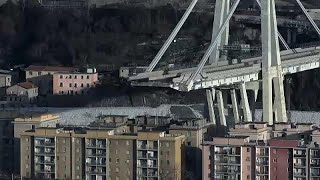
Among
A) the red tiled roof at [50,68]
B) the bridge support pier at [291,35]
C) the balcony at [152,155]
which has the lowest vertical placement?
the balcony at [152,155]

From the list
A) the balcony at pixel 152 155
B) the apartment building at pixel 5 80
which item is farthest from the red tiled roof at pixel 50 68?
the balcony at pixel 152 155

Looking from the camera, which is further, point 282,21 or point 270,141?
point 282,21

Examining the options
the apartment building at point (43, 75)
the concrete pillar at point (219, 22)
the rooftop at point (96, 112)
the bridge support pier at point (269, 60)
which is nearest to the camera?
the bridge support pier at point (269, 60)

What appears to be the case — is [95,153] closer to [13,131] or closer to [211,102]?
[13,131]

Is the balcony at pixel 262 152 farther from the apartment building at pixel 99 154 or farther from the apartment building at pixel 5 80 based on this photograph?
the apartment building at pixel 5 80

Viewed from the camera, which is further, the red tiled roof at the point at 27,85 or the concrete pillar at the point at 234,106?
the red tiled roof at the point at 27,85

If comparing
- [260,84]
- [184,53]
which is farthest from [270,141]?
[184,53]

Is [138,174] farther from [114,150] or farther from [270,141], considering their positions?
[270,141]
